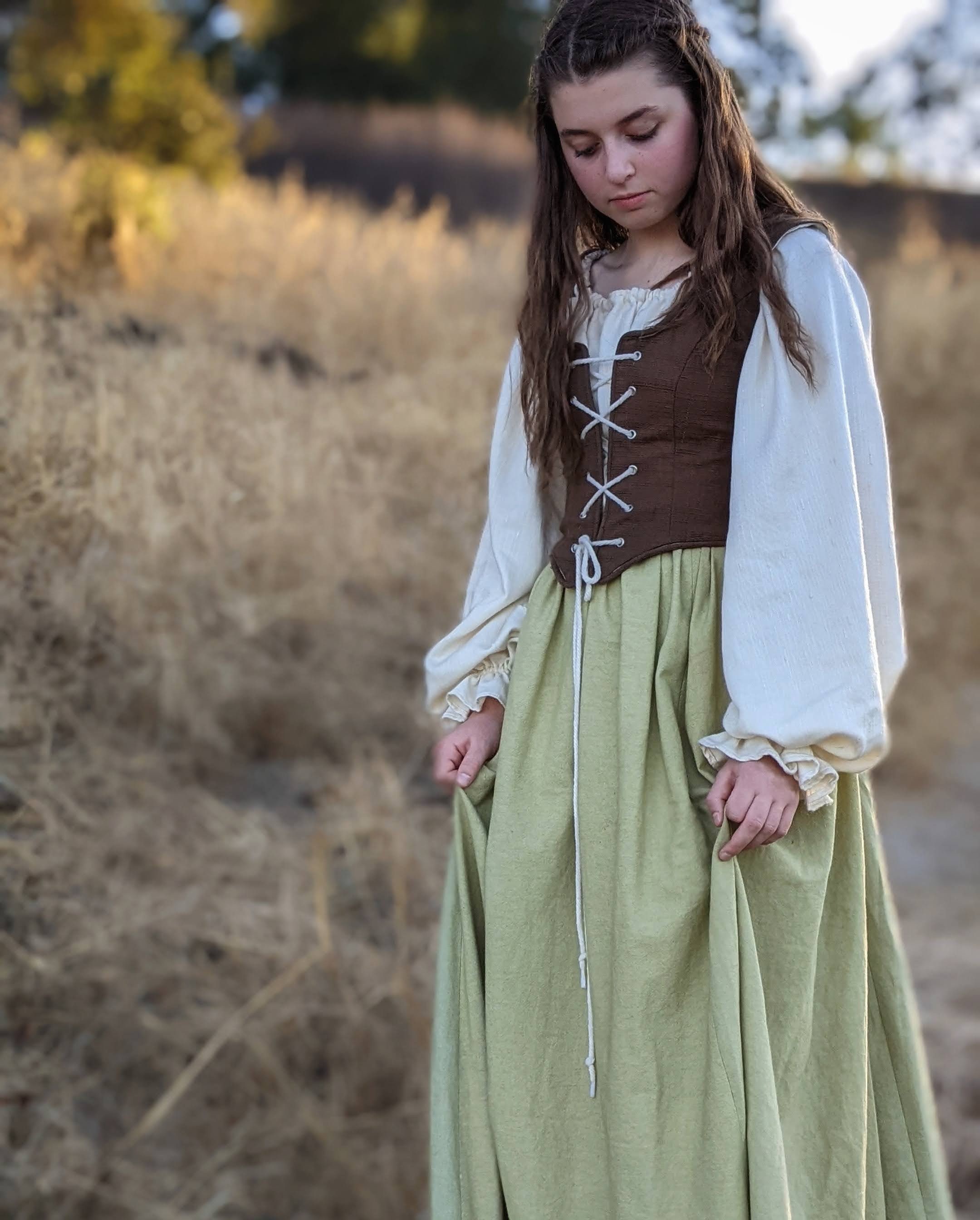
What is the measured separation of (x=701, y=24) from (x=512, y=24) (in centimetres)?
1315

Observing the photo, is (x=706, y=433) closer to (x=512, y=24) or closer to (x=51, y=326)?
(x=51, y=326)

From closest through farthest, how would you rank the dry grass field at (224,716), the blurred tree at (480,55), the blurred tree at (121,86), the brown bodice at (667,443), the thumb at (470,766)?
the brown bodice at (667,443)
the thumb at (470,766)
the dry grass field at (224,716)
the blurred tree at (121,86)
the blurred tree at (480,55)

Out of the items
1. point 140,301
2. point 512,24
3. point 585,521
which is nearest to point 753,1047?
point 585,521

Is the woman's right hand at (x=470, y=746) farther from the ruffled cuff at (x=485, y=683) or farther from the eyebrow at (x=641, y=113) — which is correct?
the eyebrow at (x=641, y=113)

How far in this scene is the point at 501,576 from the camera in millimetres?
1431

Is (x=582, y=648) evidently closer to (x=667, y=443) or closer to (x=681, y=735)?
(x=681, y=735)

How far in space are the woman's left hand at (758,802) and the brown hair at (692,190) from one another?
15.8 inches

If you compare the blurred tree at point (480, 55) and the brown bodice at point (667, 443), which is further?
the blurred tree at point (480, 55)

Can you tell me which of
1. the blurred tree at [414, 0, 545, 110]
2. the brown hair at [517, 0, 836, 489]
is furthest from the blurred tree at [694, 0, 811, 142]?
the blurred tree at [414, 0, 545, 110]

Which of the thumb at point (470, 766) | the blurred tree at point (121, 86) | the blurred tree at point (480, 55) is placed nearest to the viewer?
the thumb at point (470, 766)

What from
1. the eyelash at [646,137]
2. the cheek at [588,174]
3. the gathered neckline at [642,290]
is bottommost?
the gathered neckline at [642,290]

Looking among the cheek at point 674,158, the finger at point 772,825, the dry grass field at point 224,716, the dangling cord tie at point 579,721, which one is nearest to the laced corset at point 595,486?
the dangling cord tie at point 579,721

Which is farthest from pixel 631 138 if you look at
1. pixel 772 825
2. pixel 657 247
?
pixel 772 825

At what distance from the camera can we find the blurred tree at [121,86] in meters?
5.75
